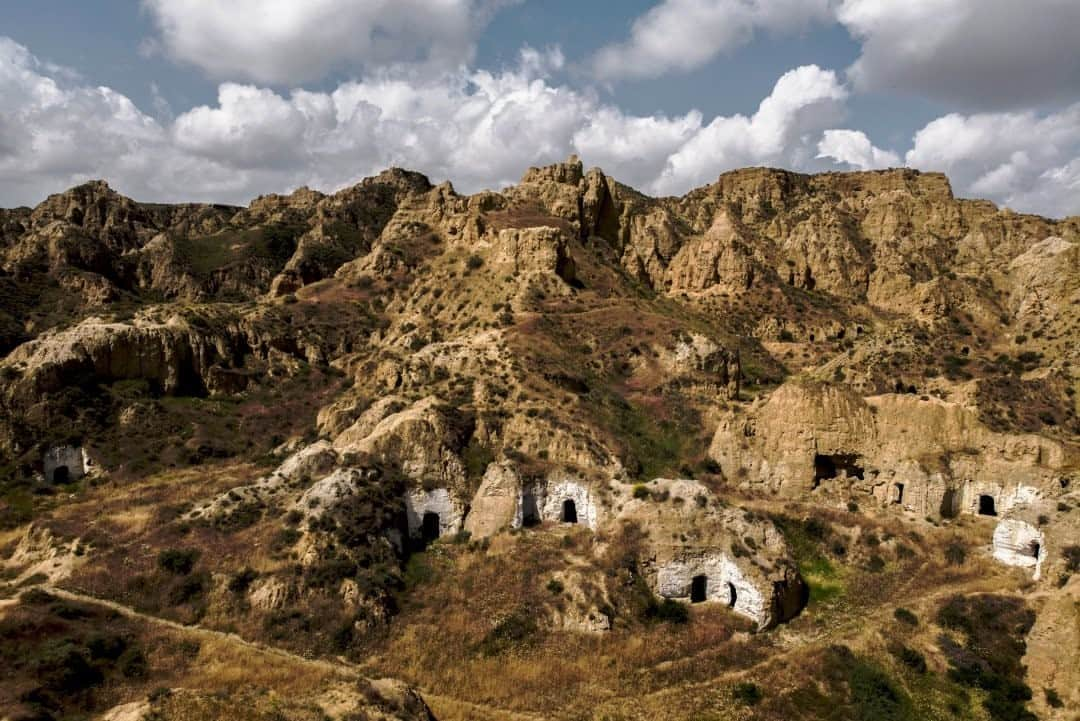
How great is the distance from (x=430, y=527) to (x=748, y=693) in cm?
2002

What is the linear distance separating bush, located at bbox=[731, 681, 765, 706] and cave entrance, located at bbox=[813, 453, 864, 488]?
18.5m

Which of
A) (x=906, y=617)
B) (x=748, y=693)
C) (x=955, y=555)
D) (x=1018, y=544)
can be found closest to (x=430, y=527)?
(x=748, y=693)

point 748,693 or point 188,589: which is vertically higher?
point 188,589

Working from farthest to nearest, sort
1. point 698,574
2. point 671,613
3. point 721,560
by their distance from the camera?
point 698,574 < point 721,560 < point 671,613

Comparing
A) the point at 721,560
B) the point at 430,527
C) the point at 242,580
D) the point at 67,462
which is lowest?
the point at 242,580

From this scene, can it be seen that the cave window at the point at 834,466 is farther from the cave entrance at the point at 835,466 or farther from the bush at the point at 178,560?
the bush at the point at 178,560

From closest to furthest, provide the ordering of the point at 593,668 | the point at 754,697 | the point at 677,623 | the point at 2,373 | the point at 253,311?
the point at 754,697 < the point at 593,668 < the point at 677,623 < the point at 2,373 < the point at 253,311

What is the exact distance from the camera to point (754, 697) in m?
25.9

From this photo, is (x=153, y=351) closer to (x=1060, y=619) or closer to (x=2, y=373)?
(x=2, y=373)

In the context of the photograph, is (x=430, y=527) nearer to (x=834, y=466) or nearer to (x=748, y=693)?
(x=748, y=693)

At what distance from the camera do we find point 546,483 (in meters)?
40.0

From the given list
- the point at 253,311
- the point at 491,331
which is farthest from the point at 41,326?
the point at 491,331

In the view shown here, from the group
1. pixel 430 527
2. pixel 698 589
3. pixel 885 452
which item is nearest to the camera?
pixel 698 589

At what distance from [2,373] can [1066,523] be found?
70473mm
